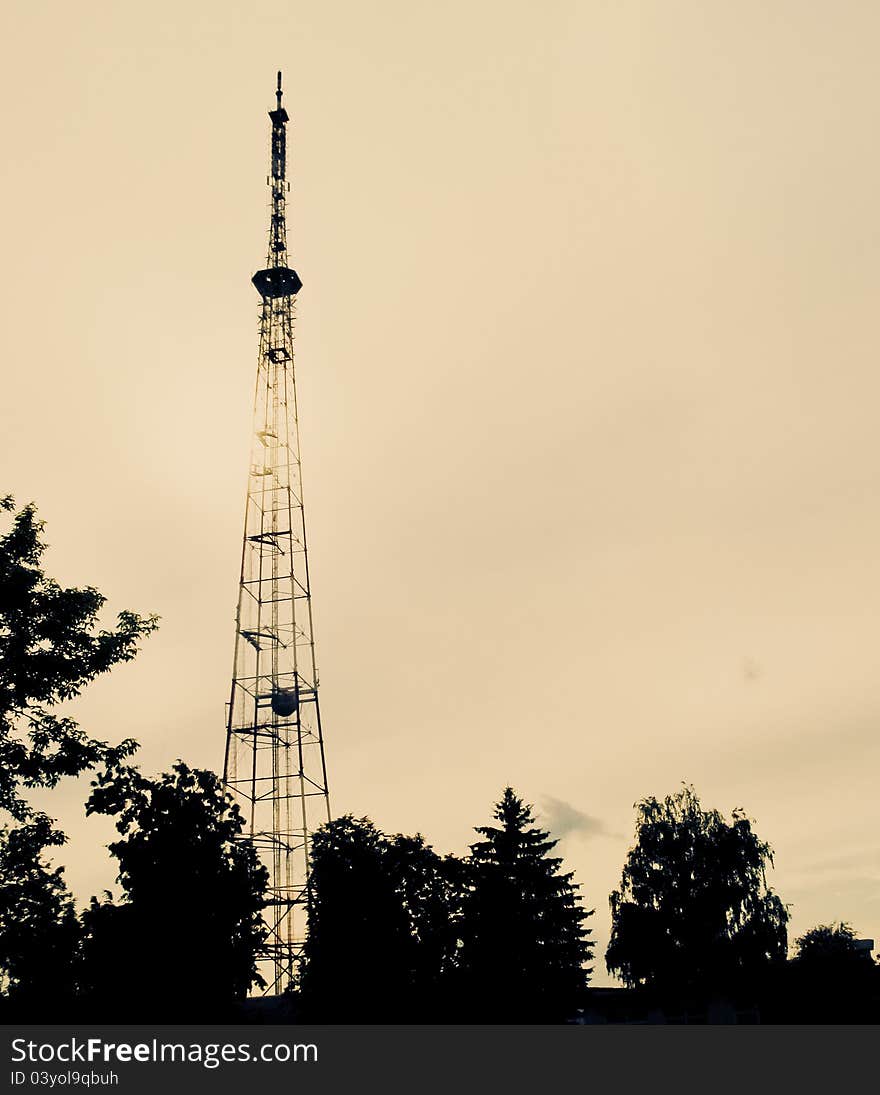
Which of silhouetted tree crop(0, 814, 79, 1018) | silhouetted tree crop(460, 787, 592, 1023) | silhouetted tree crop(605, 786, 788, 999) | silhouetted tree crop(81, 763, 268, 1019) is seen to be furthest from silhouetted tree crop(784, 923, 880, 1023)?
silhouetted tree crop(0, 814, 79, 1018)

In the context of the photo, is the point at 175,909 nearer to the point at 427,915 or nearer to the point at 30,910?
the point at 30,910

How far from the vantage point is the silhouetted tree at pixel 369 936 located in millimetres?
39594

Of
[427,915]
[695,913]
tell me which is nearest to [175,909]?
[427,915]

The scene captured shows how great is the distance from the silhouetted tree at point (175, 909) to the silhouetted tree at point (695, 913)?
103 feet

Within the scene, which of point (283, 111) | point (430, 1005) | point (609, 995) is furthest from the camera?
point (609, 995)

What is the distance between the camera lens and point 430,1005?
136ft

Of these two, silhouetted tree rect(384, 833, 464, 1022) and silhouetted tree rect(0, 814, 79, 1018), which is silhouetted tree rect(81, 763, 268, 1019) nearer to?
silhouetted tree rect(0, 814, 79, 1018)

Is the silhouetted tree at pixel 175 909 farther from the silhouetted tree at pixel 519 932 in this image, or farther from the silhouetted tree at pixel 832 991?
the silhouetted tree at pixel 832 991

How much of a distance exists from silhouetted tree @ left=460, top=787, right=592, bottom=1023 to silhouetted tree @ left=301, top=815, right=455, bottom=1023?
1.66m

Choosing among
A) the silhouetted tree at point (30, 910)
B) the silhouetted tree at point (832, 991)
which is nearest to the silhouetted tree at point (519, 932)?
the silhouetted tree at point (832, 991)

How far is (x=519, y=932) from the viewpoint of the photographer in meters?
45.5
